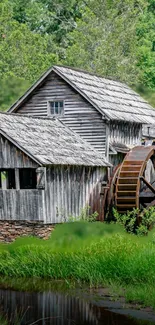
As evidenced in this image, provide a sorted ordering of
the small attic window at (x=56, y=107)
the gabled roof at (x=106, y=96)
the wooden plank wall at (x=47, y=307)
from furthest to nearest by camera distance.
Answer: the small attic window at (x=56, y=107), the gabled roof at (x=106, y=96), the wooden plank wall at (x=47, y=307)

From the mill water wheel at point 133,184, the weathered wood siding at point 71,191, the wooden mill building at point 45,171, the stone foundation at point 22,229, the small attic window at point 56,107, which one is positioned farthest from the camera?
the small attic window at point 56,107

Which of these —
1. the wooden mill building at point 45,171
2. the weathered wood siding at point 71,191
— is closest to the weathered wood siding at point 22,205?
the wooden mill building at point 45,171

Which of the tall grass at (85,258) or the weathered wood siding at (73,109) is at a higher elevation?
the weathered wood siding at (73,109)

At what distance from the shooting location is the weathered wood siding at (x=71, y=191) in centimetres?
2367

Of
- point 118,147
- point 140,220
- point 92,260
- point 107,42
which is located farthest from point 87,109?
point 107,42

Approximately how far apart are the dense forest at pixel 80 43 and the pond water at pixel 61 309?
2612 cm

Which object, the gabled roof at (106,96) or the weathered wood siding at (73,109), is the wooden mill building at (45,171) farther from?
the gabled roof at (106,96)

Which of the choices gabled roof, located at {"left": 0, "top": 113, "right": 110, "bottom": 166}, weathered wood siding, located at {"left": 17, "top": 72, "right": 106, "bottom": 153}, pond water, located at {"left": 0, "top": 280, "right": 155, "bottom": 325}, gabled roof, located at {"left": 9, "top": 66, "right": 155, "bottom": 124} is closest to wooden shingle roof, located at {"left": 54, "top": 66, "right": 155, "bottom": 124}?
gabled roof, located at {"left": 9, "top": 66, "right": 155, "bottom": 124}

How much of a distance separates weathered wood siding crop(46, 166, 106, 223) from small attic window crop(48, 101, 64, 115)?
11.3 feet

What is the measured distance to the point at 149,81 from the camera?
51875 millimetres

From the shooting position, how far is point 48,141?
81.1 ft

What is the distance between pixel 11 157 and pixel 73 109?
5916 millimetres

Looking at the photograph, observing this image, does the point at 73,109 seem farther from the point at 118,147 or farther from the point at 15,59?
the point at 15,59

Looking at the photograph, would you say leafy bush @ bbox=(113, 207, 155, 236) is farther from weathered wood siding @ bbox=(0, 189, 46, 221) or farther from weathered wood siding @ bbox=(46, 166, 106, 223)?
weathered wood siding @ bbox=(0, 189, 46, 221)
